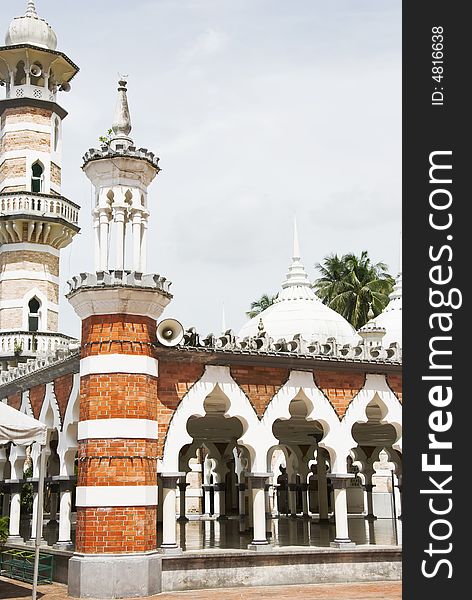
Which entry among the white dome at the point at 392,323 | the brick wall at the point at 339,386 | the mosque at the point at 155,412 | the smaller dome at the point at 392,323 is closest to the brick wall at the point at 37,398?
the mosque at the point at 155,412

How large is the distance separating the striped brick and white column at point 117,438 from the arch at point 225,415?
43 cm

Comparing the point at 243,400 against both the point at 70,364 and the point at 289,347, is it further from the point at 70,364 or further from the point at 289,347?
the point at 70,364

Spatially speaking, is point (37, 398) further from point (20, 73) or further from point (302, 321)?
point (20, 73)

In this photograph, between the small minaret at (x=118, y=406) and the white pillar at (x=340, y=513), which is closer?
the small minaret at (x=118, y=406)

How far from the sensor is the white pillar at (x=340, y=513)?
1780 centimetres

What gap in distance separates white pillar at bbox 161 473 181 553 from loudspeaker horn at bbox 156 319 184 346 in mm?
2604

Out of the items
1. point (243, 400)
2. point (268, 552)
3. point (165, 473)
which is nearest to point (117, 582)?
point (165, 473)

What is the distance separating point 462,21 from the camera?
9133 millimetres

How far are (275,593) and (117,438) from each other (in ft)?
13.5

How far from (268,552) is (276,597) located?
71.6 inches

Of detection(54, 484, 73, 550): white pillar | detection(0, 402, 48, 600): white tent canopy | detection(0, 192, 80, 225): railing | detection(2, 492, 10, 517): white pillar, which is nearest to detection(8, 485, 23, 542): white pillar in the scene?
detection(2, 492, 10, 517): white pillar

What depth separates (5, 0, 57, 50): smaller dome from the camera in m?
32.8

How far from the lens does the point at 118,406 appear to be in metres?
15.8

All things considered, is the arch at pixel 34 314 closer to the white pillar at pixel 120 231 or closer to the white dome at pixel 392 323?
the white dome at pixel 392 323
